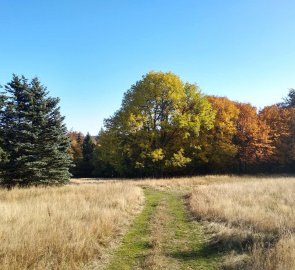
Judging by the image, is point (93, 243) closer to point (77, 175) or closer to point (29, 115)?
point (29, 115)

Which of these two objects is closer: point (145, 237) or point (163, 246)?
point (163, 246)

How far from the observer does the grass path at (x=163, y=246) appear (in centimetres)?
671

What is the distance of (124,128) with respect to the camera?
32.5 m

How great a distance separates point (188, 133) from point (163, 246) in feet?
84.6

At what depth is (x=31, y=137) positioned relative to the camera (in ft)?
78.4

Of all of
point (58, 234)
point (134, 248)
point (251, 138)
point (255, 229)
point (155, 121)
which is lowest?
point (134, 248)

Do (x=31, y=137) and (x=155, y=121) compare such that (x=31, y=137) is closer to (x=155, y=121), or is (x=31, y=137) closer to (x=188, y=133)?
(x=155, y=121)

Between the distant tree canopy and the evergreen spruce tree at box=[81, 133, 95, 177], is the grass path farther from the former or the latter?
the evergreen spruce tree at box=[81, 133, 95, 177]

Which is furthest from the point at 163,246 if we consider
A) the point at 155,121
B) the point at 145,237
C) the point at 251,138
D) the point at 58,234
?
the point at 251,138

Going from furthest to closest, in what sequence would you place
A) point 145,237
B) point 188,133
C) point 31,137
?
1. point 188,133
2. point 31,137
3. point 145,237

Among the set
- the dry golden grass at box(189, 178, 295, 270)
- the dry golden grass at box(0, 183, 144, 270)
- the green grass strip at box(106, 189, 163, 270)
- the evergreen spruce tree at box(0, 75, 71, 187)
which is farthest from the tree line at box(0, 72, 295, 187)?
the dry golden grass at box(189, 178, 295, 270)

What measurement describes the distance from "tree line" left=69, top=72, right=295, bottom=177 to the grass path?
21222 mm

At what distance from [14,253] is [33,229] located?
1666 millimetres

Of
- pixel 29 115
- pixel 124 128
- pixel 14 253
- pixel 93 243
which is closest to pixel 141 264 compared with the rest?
pixel 93 243
